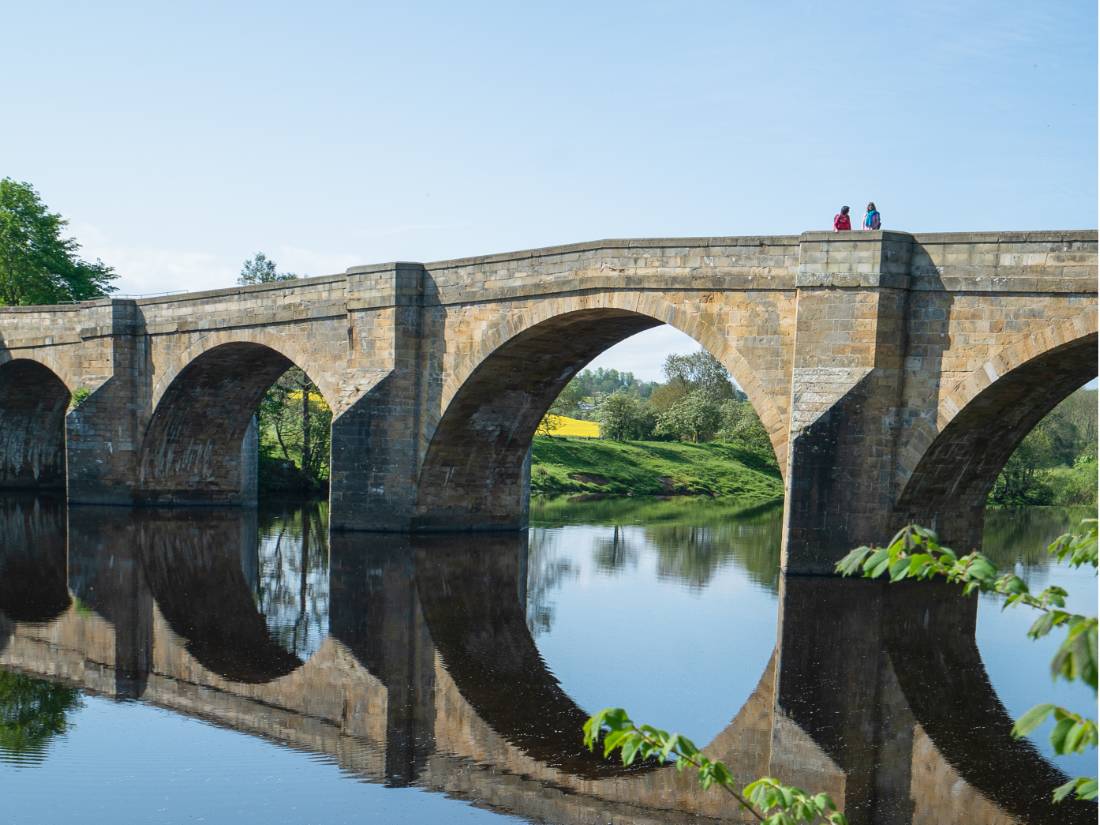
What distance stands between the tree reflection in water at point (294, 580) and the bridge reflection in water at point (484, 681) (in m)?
0.09

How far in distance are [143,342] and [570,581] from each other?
14257 millimetres

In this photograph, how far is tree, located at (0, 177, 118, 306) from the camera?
36.1m

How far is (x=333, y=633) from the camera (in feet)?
40.9

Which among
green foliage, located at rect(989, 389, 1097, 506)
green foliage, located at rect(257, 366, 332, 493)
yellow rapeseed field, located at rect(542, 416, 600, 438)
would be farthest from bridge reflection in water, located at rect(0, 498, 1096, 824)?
yellow rapeseed field, located at rect(542, 416, 600, 438)

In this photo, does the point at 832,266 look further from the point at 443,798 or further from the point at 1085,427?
the point at 1085,427

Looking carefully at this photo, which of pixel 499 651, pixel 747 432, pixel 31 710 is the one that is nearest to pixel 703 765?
pixel 31 710

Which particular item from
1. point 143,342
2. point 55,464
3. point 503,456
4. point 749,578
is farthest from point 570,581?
point 55,464

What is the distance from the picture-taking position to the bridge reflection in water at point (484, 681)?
754 cm

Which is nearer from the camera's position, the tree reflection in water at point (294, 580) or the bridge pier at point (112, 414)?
the tree reflection in water at point (294, 580)

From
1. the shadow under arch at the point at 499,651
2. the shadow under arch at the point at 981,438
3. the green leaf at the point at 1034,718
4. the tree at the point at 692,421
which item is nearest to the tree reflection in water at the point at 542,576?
the shadow under arch at the point at 499,651

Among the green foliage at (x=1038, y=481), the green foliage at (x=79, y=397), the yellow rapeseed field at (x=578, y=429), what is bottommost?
the yellow rapeseed field at (x=578, y=429)

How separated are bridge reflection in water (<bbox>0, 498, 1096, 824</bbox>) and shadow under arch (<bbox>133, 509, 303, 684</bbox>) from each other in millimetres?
61

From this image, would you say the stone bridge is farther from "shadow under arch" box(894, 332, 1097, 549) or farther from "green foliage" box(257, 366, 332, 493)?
"green foliage" box(257, 366, 332, 493)

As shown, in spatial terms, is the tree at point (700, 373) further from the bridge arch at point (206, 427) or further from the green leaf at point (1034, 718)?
the green leaf at point (1034, 718)
